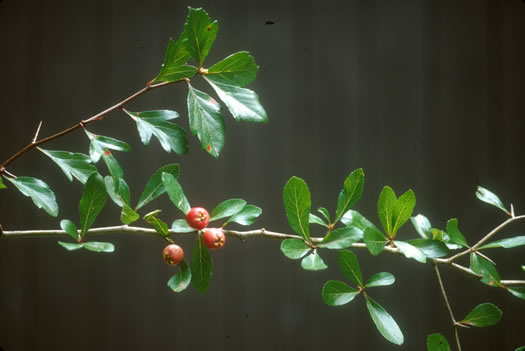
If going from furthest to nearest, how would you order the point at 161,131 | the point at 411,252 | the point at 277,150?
the point at 277,150 → the point at 161,131 → the point at 411,252

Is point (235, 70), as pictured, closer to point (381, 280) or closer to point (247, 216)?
point (247, 216)

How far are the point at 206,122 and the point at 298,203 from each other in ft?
0.56

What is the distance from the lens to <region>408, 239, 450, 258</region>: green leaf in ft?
1.77

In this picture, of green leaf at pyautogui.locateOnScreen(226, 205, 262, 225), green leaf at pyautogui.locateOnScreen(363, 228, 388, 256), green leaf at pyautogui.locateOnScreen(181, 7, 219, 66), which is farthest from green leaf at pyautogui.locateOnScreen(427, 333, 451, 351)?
green leaf at pyautogui.locateOnScreen(181, 7, 219, 66)

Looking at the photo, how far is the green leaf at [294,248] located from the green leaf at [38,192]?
325mm

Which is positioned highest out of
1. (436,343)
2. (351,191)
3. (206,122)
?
(206,122)

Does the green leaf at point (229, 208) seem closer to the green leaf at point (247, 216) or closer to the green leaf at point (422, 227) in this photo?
the green leaf at point (247, 216)

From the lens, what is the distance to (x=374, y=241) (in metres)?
0.54

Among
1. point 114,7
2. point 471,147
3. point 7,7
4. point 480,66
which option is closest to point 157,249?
point 114,7

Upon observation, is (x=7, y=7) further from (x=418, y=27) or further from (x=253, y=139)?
(x=418, y=27)

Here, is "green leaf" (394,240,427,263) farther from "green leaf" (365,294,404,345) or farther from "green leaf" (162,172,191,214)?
"green leaf" (162,172,191,214)

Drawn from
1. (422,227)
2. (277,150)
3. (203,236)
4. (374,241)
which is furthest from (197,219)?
(277,150)

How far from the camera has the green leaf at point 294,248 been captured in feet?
1.83

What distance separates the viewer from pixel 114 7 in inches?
53.3
